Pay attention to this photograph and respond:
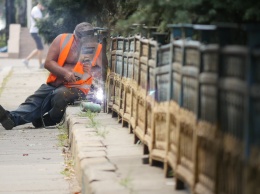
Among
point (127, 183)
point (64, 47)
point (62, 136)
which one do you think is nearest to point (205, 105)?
point (127, 183)

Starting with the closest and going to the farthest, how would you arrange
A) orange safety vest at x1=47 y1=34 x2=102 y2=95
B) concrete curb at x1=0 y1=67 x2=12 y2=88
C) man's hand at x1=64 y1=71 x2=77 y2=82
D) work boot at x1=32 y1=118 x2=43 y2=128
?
man's hand at x1=64 y1=71 x2=77 y2=82
orange safety vest at x1=47 y1=34 x2=102 y2=95
work boot at x1=32 y1=118 x2=43 y2=128
concrete curb at x1=0 y1=67 x2=12 y2=88

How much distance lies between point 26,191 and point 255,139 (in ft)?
11.5

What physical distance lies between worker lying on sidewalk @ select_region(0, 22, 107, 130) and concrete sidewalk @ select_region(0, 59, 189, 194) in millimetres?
189

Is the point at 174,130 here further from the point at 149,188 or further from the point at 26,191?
the point at 26,191

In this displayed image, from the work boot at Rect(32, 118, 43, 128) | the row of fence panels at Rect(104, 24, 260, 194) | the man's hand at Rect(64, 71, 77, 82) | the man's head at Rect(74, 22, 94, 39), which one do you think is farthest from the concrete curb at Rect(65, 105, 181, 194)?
Result: the work boot at Rect(32, 118, 43, 128)

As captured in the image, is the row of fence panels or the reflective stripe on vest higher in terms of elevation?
the row of fence panels

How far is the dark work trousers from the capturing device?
1230cm

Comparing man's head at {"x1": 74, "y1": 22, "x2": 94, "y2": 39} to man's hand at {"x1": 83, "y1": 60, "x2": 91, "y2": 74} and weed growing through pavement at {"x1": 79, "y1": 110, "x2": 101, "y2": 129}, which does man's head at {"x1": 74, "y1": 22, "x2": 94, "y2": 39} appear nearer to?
man's hand at {"x1": 83, "y1": 60, "x2": 91, "y2": 74}

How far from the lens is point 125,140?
8789 millimetres

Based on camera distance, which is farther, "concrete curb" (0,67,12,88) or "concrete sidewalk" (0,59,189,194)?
"concrete curb" (0,67,12,88)

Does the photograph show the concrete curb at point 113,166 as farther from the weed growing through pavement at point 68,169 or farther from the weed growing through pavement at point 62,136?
the weed growing through pavement at point 62,136

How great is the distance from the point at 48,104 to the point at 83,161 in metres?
5.19

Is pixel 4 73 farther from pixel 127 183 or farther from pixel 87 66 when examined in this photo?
pixel 127 183

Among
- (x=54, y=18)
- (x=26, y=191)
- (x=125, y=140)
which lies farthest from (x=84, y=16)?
(x=26, y=191)
